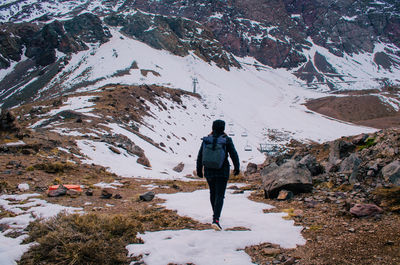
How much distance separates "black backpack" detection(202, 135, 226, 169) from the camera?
16.7 feet

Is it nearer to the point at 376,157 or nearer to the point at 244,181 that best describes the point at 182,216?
the point at 376,157

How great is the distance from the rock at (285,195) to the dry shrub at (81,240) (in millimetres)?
4301

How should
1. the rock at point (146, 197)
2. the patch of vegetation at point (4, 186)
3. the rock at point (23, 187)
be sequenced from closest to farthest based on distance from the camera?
the patch of vegetation at point (4, 186), the rock at point (23, 187), the rock at point (146, 197)

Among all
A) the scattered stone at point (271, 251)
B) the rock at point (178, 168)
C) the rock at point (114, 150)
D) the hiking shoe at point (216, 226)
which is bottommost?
the rock at point (178, 168)

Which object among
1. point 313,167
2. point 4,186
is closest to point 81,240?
point 4,186

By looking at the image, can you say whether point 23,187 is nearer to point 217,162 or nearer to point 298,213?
point 217,162

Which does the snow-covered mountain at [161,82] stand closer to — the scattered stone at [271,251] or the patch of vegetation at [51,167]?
the patch of vegetation at [51,167]

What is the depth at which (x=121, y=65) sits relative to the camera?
8069cm

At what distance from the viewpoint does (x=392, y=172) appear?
626 cm

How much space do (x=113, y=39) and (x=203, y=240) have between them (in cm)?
12228

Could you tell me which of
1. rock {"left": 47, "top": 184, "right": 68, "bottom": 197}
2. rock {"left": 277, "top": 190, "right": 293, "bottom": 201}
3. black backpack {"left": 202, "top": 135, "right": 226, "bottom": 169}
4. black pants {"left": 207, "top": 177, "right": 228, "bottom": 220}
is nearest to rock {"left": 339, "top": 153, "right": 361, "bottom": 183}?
rock {"left": 277, "top": 190, "right": 293, "bottom": 201}

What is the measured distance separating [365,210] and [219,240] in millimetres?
2914

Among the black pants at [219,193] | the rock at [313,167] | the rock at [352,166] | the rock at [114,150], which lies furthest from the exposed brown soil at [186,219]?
the rock at [114,150]

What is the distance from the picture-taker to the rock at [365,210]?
503 centimetres
